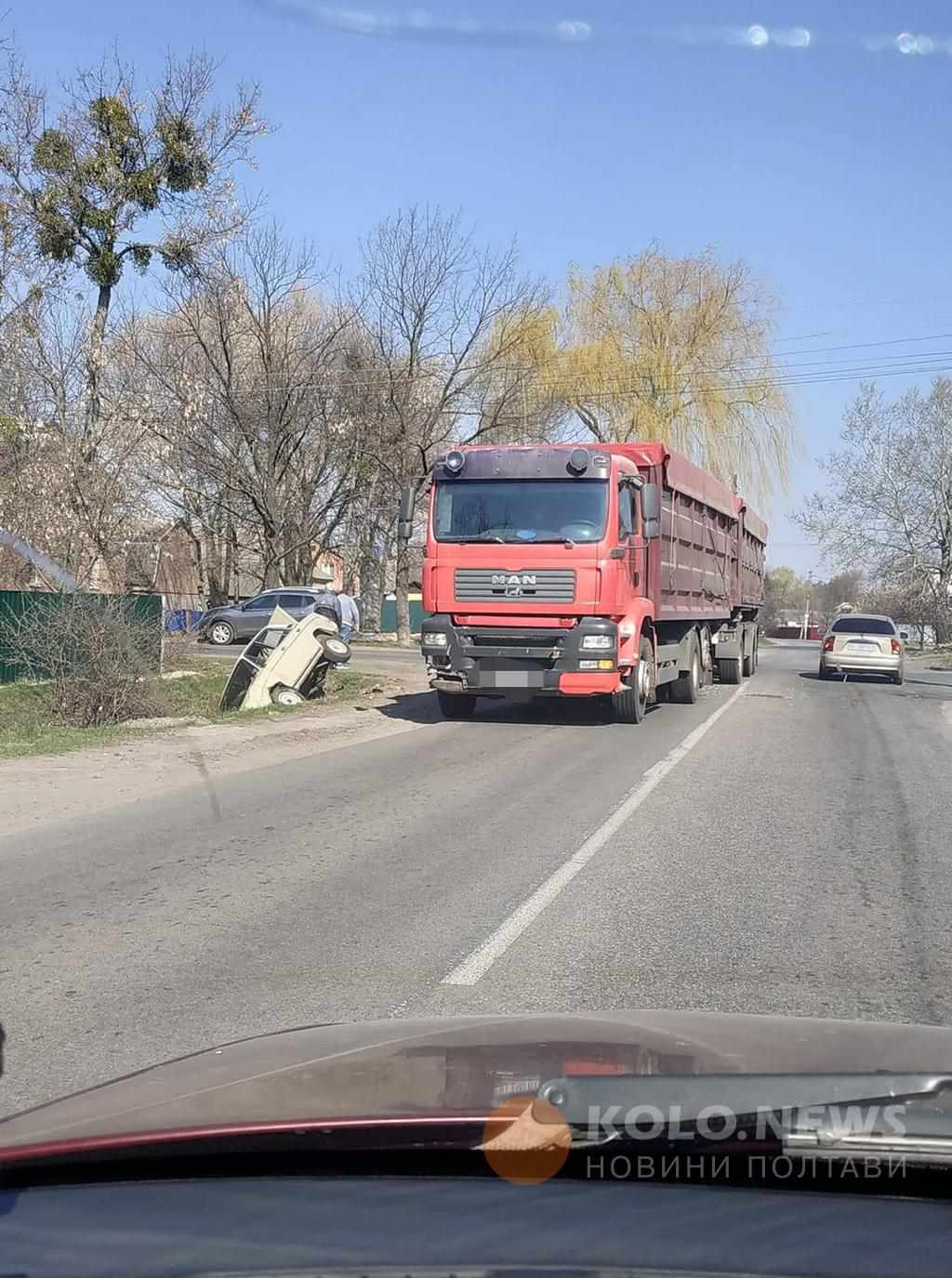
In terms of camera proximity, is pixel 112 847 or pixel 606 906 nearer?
pixel 606 906

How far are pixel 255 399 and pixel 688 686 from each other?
2042 centimetres

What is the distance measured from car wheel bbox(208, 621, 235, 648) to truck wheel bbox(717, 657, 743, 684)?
46.7 ft

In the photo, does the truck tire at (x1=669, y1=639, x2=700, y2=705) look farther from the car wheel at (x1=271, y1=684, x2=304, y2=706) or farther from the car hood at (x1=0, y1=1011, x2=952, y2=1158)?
the car hood at (x1=0, y1=1011, x2=952, y2=1158)

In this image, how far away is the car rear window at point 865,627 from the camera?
2742cm

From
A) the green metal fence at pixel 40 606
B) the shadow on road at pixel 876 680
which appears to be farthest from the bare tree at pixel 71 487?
the shadow on road at pixel 876 680

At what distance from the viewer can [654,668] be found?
54.9ft

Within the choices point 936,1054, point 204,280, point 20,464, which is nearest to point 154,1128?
point 936,1054

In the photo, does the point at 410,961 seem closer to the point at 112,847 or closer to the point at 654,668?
the point at 112,847

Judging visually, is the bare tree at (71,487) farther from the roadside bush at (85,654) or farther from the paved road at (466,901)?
the paved road at (466,901)

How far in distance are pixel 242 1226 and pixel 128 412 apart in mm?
30541

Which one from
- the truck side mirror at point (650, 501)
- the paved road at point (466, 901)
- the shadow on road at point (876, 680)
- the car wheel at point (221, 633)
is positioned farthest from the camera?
the car wheel at point (221, 633)

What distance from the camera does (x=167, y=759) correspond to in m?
12.7

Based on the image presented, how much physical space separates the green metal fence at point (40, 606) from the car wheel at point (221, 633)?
52.2ft

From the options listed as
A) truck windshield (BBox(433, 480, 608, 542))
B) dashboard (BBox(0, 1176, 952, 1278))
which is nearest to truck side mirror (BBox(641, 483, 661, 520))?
truck windshield (BBox(433, 480, 608, 542))
